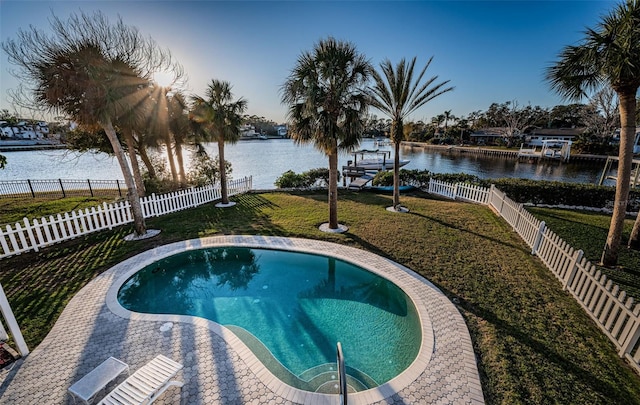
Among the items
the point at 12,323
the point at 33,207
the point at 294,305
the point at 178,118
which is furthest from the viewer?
the point at 178,118

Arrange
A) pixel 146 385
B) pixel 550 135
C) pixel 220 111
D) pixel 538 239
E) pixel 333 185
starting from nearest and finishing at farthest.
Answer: pixel 146 385, pixel 538 239, pixel 333 185, pixel 220 111, pixel 550 135

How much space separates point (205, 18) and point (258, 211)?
838 cm

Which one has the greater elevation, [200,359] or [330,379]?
[200,359]

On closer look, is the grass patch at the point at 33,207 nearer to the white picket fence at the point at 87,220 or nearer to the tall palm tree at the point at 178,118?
the white picket fence at the point at 87,220

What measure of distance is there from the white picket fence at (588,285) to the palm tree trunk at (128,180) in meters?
12.6

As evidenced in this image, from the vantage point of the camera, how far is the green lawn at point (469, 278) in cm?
401

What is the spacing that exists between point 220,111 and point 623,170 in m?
14.2

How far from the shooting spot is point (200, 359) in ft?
14.4

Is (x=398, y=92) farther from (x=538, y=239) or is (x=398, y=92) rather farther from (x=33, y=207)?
(x=33, y=207)

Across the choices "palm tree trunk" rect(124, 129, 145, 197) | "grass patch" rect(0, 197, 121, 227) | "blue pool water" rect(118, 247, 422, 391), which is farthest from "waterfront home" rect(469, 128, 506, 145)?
"grass patch" rect(0, 197, 121, 227)

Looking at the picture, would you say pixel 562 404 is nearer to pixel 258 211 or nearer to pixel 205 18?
pixel 258 211

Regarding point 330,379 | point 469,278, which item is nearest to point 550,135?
point 469,278

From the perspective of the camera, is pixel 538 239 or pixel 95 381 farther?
pixel 538 239

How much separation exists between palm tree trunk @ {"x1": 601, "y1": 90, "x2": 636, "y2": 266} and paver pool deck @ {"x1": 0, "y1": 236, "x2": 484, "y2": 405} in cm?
528
